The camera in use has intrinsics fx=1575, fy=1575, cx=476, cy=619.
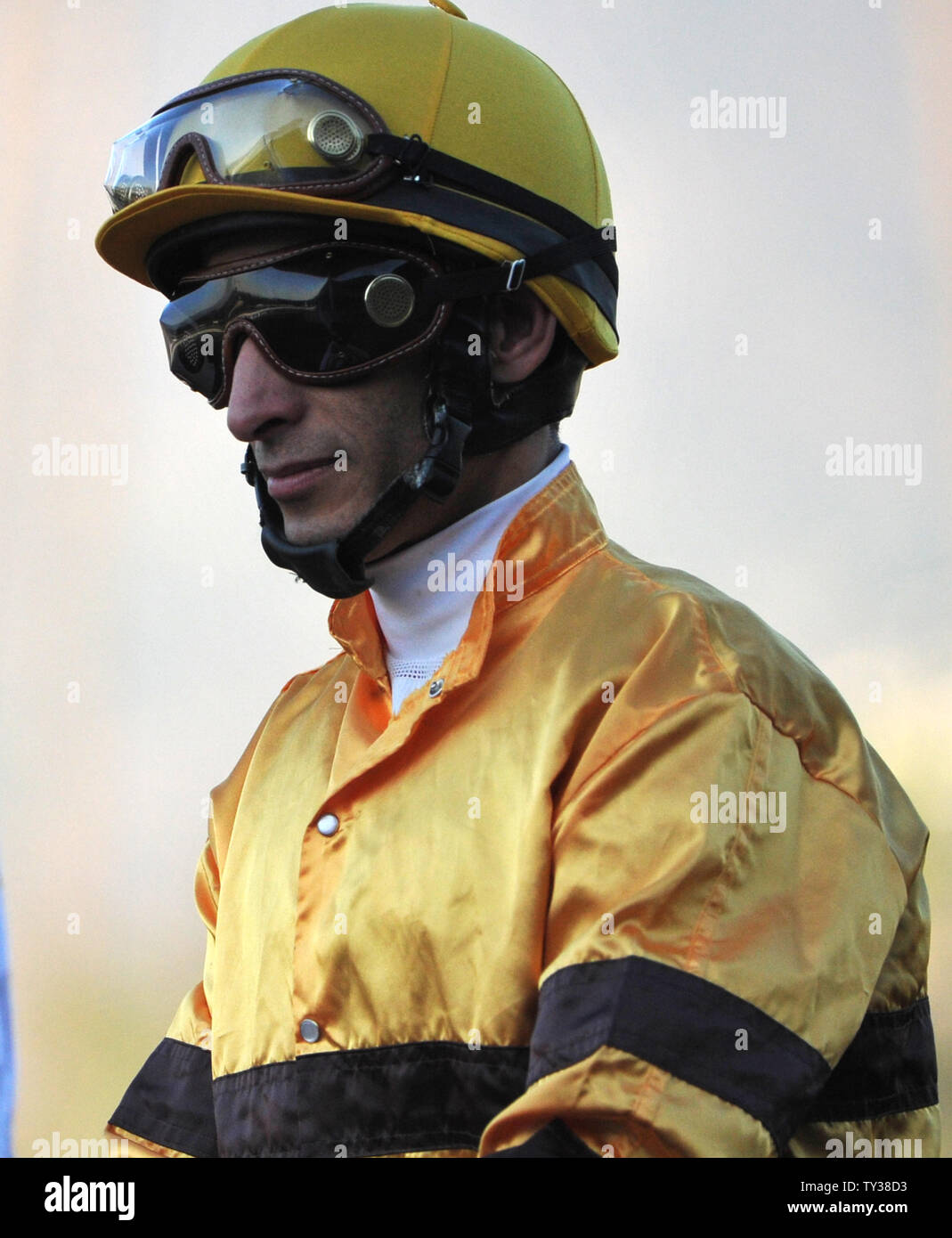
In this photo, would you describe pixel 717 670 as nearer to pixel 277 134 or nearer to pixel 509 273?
pixel 509 273

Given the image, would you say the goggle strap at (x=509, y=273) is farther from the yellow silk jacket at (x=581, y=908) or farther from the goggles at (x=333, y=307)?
the yellow silk jacket at (x=581, y=908)

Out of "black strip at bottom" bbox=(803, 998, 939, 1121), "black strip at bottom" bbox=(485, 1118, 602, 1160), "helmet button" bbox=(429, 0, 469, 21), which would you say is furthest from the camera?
"helmet button" bbox=(429, 0, 469, 21)

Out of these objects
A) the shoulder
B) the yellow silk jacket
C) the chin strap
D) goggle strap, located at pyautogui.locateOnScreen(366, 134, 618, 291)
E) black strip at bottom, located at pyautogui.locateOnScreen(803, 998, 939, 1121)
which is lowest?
black strip at bottom, located at pyautogui.locateOnScreen(803, 998, 939, 1121)

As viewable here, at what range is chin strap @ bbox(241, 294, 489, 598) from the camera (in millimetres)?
1791

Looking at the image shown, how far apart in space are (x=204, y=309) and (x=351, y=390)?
0.67ft

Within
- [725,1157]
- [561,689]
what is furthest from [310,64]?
[725,1157]

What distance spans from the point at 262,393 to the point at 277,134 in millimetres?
290

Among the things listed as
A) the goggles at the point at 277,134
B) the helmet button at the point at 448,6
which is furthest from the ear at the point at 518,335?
the helmet button at the point at 448,6

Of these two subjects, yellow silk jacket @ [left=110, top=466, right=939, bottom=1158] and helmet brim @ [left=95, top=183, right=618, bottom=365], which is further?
helmet brim @ [left=95, top=183, right=618, bottom=365]

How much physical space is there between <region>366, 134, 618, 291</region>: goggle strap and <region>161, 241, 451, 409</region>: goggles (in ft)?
0.33

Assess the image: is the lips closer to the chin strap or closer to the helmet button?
the chin strap

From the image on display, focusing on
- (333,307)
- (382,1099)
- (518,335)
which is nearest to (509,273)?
(518,335)

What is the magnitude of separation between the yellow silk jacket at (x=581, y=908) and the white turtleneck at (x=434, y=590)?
0.04 meters

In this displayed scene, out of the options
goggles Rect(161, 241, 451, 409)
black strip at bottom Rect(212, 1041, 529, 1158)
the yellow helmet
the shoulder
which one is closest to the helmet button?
the yellow helmet
